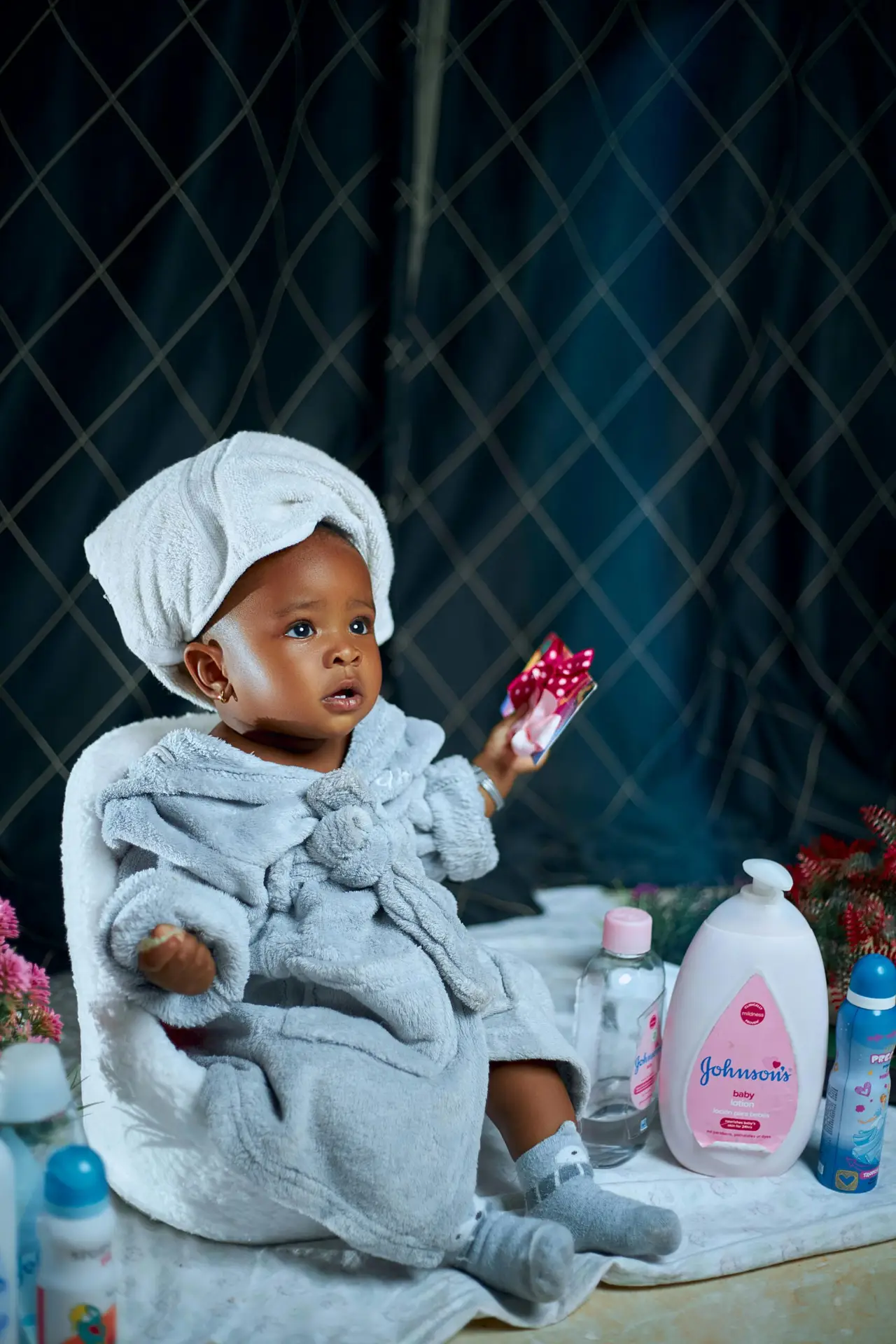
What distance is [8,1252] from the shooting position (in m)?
0.91

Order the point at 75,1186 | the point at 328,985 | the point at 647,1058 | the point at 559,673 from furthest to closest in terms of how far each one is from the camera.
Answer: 1. the point at 559,673
2. the point at 647,1058
3. the point at 328,985
4. the point at 75,1186

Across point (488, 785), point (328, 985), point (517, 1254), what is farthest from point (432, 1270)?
point (488, 785)

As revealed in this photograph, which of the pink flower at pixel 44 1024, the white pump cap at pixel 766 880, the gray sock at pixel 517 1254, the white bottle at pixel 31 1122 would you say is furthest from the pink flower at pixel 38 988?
the white pump cap at pixel 766 880

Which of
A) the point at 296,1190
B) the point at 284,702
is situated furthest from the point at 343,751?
the point at 296,1190

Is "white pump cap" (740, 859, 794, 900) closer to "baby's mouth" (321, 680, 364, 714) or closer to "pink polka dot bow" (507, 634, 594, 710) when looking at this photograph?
"pink polka dot bow" (507, 634, 594, 710)

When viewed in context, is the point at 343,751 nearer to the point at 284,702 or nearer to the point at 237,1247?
the point at 284,702

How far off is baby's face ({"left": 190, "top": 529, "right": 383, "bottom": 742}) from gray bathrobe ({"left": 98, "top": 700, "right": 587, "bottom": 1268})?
5 cm

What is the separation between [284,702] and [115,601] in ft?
0.60

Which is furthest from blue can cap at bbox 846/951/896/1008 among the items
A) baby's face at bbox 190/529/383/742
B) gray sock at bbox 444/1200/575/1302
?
baby's face at bbox 190/529/383/742

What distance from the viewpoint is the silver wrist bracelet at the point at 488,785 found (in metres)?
1.40

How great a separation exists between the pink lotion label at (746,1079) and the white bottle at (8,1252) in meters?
0.61

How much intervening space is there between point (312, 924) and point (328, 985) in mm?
53

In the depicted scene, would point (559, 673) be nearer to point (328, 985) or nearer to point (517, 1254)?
point (328, 985)

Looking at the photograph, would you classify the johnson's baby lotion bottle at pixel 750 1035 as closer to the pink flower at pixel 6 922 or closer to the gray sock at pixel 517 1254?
the gray sock at pixel 517 1254
